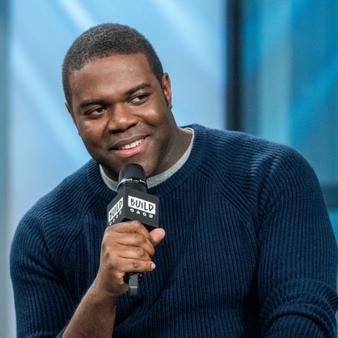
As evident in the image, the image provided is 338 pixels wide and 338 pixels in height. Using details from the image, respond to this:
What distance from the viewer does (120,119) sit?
158 cm

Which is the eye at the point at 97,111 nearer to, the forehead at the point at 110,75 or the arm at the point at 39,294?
the forehead at the point at 110,75

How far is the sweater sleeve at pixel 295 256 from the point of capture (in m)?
1.49

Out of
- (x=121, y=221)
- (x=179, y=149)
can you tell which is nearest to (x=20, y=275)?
(x=179, y=149)

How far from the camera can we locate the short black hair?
1.64 m

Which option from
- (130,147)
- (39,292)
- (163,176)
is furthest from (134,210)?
(39,292)

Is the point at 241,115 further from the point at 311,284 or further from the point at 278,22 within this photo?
the point at 311,284

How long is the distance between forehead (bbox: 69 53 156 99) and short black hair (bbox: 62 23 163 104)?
0.04ft

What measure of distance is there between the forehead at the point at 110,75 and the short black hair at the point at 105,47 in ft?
0.04

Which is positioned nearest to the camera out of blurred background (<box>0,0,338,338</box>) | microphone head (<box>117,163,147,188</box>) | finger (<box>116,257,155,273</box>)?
finger (<box>116,257,155,273</box>)

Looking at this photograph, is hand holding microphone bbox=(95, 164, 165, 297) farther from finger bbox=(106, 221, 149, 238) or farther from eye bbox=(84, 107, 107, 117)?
eye bbox=(84, 107, 107, 117)

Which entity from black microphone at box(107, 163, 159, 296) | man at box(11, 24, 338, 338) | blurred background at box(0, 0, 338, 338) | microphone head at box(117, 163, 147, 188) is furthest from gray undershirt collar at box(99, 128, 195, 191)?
blurred background at box(0, 0, 338, 338)

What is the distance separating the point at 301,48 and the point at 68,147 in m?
0.86

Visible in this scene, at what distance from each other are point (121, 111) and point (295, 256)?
0.40 metres

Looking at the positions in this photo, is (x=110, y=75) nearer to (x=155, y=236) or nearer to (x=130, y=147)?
Answer: (x=130, y=147)
